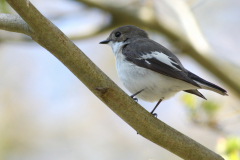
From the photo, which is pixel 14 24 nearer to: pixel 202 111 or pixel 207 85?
pixel 207 85

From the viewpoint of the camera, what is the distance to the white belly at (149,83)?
266 centimetres

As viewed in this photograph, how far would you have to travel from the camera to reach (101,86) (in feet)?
6.43

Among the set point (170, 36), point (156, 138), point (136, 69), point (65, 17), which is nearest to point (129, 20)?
point (170, 36)

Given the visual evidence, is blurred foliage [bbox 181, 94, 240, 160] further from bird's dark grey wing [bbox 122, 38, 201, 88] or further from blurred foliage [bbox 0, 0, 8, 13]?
blurred foliage [bbox 0, 0, 8, 13]

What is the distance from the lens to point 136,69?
275 cm

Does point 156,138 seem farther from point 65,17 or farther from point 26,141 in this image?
point 26,141

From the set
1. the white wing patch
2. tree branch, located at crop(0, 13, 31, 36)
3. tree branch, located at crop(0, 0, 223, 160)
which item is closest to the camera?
tree branch, located at crop(0, 0, 223, 160)

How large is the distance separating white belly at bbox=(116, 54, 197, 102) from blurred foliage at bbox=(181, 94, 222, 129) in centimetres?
67

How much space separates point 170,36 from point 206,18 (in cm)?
301

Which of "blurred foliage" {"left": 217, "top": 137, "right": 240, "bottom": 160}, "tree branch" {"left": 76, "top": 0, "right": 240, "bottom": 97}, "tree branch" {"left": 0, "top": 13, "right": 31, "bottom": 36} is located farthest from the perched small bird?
"tree branch" {"left": 0, "top": 13, "right": 31, "bottom": 36}

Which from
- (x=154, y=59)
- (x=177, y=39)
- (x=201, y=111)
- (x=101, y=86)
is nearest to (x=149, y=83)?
(x=154, y=59)

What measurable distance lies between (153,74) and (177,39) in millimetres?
1475

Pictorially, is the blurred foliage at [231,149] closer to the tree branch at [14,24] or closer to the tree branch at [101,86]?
the tree branch at [101,86]

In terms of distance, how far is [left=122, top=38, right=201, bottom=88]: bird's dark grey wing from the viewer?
2576mm
